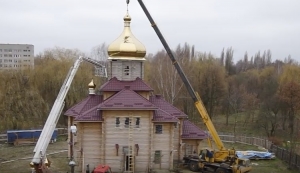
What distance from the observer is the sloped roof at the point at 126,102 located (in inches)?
845

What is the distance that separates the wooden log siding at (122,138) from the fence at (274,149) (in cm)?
953

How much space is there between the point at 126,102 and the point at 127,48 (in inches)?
155

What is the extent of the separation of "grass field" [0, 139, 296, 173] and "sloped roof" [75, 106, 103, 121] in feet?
11.1

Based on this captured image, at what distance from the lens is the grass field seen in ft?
76.5

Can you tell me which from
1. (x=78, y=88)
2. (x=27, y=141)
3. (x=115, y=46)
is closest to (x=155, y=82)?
(x=78, y=88)

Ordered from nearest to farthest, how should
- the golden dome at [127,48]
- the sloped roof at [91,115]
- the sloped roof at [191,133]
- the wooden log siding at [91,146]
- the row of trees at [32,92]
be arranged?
the sloped roof at [91,115], the wooden log siding at [91,146], the golden dome at [127,48], the sloped roof at [191,133], the row of trees at [32,92]

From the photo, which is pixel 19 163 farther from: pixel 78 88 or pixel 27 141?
pixel 78 88

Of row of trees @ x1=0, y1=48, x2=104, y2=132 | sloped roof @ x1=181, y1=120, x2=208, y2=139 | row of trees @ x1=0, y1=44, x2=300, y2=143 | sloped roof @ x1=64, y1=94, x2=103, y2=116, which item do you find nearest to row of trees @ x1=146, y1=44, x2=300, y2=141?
row of trees @ x1=0, y1=44, x2=300, y2=143

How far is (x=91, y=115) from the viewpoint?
863 inches

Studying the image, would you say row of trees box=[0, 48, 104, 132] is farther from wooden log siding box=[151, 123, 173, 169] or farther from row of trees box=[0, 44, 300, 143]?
wooden log siding box=[151, 123, 173, 169]

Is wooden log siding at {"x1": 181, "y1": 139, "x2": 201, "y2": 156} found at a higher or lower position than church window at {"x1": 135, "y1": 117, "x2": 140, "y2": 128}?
lower

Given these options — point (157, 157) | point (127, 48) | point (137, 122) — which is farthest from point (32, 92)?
point (157, 157)

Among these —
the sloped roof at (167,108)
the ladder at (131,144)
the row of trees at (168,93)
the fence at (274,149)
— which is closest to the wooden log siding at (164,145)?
the ladder at (131,144)

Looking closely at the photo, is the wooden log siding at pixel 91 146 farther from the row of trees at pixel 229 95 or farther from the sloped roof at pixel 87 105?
the row of trees at pixel 229 95
